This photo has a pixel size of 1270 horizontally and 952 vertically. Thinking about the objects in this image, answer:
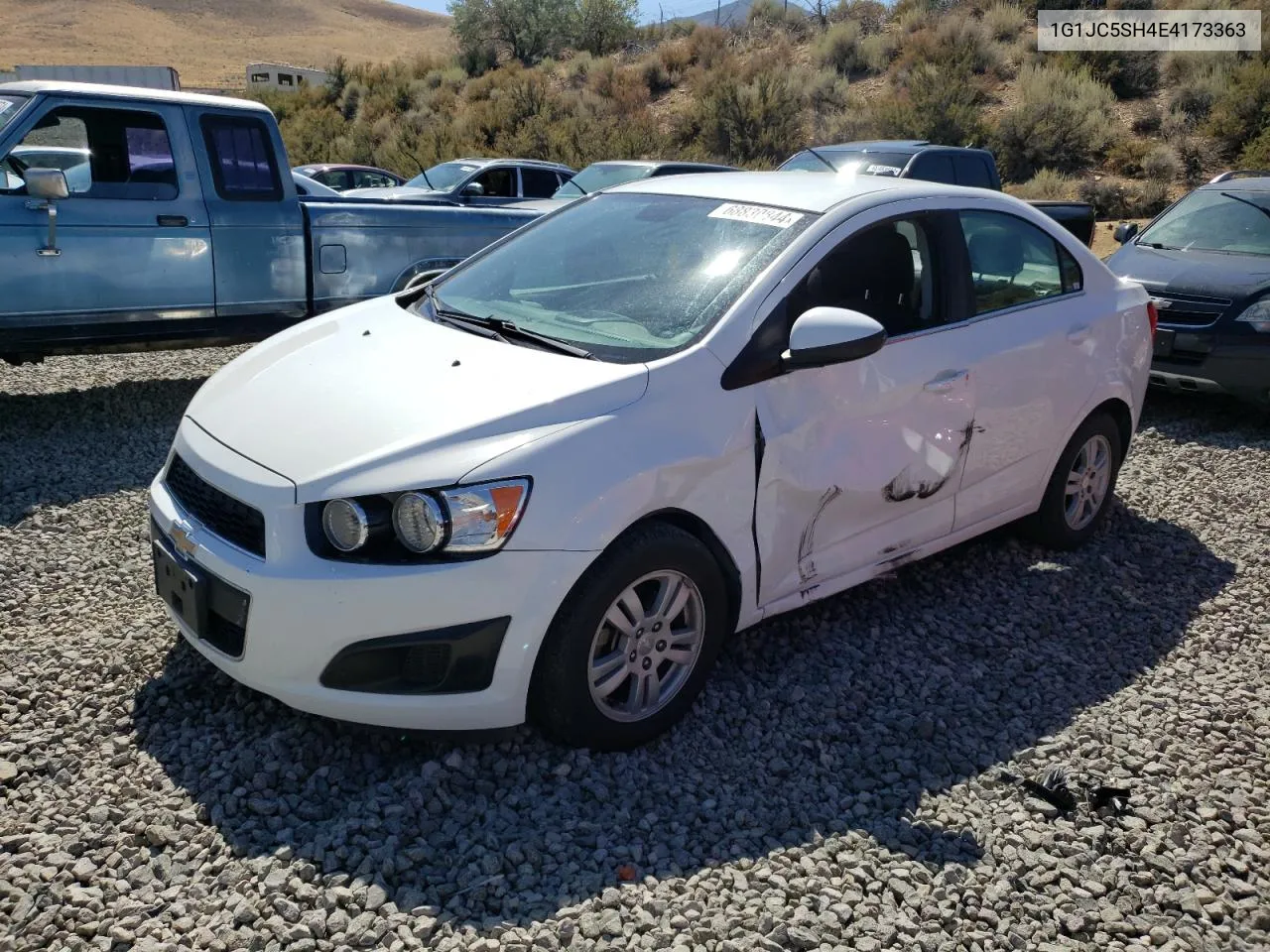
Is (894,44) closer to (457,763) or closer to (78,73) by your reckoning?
(78,73)

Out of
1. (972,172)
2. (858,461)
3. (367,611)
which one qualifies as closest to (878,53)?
(972,172)

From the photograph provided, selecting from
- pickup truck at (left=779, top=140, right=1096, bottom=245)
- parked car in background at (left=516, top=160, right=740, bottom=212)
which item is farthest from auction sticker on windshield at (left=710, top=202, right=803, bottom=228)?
parked car in background at (left=516, top=160, right=740, bottom=212)

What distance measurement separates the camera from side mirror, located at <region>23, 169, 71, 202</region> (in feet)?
20.8

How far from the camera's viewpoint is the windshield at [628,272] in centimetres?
379

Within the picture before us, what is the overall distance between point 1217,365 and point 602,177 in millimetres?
7070

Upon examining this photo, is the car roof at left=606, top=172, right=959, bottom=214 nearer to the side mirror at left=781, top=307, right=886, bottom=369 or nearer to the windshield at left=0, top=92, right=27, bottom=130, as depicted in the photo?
the side mirror at left=781, top=307, right=886, bottom=369

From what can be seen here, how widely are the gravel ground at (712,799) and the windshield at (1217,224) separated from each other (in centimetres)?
489

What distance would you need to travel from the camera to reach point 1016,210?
4938 millimetres

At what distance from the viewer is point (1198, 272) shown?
321 inches

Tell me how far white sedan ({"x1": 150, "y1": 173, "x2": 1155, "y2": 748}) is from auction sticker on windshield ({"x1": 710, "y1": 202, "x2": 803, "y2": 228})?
1cm

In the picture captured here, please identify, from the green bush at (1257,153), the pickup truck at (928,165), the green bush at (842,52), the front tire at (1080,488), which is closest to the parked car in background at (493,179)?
Answer: the pickup truck at (928,165)

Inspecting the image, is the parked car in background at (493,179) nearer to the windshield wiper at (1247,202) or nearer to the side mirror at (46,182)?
the side mirror at (46,182)

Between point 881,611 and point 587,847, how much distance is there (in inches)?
79.7

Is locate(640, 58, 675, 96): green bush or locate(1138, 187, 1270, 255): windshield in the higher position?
locate(640, 58, 675, 96): green bush
